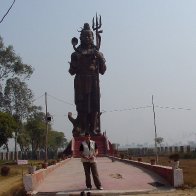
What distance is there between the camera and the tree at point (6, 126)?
3862 cm

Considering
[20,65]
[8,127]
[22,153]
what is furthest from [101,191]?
[22,153]

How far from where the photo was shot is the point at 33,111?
45250mm

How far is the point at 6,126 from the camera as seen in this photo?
127ft

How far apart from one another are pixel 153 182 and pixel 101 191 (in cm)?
229

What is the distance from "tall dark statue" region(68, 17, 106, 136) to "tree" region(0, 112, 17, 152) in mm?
6739

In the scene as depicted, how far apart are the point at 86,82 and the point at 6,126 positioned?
885 cm

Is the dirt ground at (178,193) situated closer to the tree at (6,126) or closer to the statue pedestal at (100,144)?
the statue pedestal at (100,144)

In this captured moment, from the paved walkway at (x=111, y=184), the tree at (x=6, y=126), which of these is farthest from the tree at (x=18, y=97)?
the paved walkway at (x=111, y=184)

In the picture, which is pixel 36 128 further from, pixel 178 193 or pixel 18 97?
pixel 178 193

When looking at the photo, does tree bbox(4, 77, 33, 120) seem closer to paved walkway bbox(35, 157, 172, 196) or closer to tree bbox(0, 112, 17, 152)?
tree bbox(0, 112, 17, 152)

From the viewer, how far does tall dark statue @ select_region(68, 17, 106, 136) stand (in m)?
35.3

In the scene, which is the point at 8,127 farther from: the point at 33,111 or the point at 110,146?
the point at 110,146

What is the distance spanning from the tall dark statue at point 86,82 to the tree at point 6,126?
22.1ft

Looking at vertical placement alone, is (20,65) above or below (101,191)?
above
